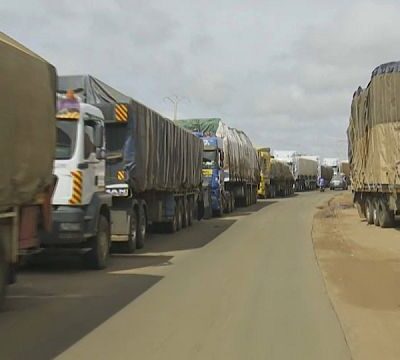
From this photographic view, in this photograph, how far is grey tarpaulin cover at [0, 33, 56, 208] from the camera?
813 centimetres

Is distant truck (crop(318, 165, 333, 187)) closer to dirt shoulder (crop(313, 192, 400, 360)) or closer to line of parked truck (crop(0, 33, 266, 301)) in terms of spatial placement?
line of parked truck (crop(0, 33, 266, 301))

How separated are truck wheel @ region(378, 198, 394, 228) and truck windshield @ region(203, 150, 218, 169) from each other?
9758 millimetres

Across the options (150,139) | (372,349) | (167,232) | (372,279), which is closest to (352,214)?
(167,232)

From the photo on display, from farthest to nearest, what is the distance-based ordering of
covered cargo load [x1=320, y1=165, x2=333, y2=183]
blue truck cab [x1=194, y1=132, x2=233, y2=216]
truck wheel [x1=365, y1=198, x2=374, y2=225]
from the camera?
1. covered cargo load [x1=320, y1=165, x2=333, y2=183]
2. blue truck cab [x1=194, y1=132, x2=233, y2=216]
3. truck wheel [x1=365, y1=198, x2=374, y2=225]

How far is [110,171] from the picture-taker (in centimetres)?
1565

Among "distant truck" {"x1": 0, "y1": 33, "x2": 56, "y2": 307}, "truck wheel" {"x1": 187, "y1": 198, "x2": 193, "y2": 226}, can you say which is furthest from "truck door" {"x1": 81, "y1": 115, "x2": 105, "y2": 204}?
"truck wheel" {"x1": 187, "y1": 198, "x2": 193, "y2": 226}

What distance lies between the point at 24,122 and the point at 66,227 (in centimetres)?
371

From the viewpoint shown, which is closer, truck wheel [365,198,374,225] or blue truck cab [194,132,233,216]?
truck wheel [365,198,374,225]

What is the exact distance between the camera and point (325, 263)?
14.3 m

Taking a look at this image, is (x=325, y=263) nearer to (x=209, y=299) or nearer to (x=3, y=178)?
(x=209, y=299)

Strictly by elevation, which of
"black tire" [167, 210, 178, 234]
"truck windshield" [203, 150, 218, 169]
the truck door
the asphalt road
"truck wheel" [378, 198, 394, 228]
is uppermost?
"truck windshield" [203, 150, 218, 169]

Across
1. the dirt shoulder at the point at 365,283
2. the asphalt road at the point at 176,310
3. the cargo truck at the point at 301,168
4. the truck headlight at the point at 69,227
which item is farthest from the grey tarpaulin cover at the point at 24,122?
the cargo truck at the point at 301,168

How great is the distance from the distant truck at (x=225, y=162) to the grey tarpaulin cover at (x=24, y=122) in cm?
2070

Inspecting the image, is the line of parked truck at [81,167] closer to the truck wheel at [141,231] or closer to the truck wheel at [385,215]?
the truck wheel at [141,231]
